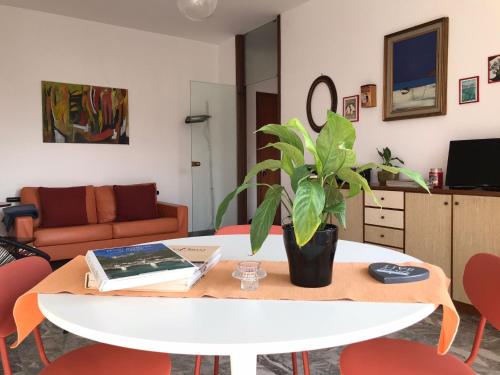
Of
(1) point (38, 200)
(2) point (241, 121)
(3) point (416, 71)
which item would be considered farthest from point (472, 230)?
(1) point (38, 200)

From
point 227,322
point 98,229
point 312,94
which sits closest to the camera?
point 227,322

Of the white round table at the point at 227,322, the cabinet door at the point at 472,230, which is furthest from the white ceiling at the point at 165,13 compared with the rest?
the white round table at the point at 227,322

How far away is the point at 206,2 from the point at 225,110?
351 centimetres

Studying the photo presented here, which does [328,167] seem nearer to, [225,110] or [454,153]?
[454,153]

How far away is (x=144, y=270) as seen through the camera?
3.34ft

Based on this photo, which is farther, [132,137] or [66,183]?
[132,137]

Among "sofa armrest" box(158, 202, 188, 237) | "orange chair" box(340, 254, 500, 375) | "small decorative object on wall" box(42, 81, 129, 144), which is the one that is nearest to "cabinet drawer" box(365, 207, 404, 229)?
"orange chair" box(340, 254, 500, 375)

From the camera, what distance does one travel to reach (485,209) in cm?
268

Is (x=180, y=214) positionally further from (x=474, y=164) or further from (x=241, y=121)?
(x=474, y=164)

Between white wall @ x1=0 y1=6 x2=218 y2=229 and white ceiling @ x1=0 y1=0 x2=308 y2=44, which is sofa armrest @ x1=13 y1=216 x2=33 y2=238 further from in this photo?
white ceiling @ x1=0 y1=0 x2=308 y2=44

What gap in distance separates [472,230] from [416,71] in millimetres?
1445

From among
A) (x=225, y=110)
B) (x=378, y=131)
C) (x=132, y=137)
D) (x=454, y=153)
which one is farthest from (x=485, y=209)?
(x=132, y=137)

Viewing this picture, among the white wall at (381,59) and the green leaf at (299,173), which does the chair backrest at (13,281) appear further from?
the white wall at (381,59)

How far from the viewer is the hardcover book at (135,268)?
97 cm
